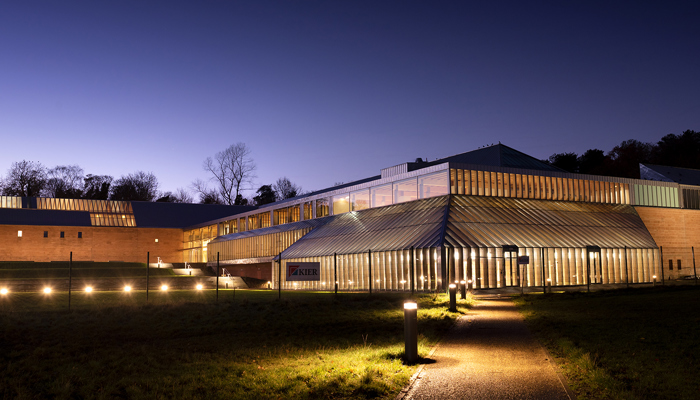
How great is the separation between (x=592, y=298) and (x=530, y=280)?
11.6 metres

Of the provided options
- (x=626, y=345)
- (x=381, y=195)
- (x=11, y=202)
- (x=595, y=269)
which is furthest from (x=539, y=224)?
(x=11, y=202)

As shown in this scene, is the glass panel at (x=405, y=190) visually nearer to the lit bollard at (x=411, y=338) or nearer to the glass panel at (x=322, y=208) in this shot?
the glass panel at (x=322, y=208)

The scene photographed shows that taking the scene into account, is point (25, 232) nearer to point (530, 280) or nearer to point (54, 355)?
point (530, 280)

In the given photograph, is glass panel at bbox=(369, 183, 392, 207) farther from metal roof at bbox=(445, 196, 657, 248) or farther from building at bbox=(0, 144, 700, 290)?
metal roof at bbox=(445, 196, 657, 248)

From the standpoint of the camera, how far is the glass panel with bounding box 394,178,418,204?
44.2 metres

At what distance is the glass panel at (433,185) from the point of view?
1644 inches

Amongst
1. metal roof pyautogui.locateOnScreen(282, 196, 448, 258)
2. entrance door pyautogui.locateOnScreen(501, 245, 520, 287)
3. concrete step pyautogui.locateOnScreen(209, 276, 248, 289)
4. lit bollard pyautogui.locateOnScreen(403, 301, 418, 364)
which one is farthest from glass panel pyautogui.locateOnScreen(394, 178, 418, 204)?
lit bollard pyautogui.locateOnScreen(403, 301, 418, 364)

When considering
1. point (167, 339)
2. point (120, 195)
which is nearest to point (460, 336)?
point (167, 339)

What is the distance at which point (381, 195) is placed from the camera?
47281mm

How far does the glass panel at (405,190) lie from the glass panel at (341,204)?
6833mm

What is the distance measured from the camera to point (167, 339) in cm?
1580

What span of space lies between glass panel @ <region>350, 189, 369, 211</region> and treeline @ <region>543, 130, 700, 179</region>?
175 feet

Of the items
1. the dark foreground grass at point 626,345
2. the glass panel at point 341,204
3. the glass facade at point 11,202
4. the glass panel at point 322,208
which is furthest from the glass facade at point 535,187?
the glass facade at point 11,202

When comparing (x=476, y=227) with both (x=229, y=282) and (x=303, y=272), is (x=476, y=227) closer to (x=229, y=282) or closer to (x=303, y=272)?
(x=303, y=272)
